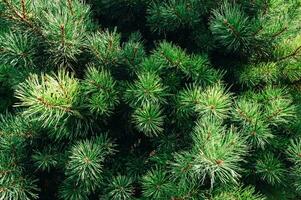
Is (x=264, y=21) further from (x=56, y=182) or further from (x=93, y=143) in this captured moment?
(x=56, y=182)

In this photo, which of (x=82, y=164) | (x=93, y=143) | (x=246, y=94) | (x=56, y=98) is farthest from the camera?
(x=246, y=94)

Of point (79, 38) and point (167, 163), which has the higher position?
point (79, 38)

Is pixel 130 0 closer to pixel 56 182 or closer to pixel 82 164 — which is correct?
pixel 82 164

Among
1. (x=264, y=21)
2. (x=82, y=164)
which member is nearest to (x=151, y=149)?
(x=82, y=164)

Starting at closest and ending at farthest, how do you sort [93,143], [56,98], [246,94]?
[56,98] < [93,143] < [246,94]

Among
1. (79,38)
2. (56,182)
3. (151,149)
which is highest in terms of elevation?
(79,38)

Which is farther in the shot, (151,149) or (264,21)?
(151,149)
